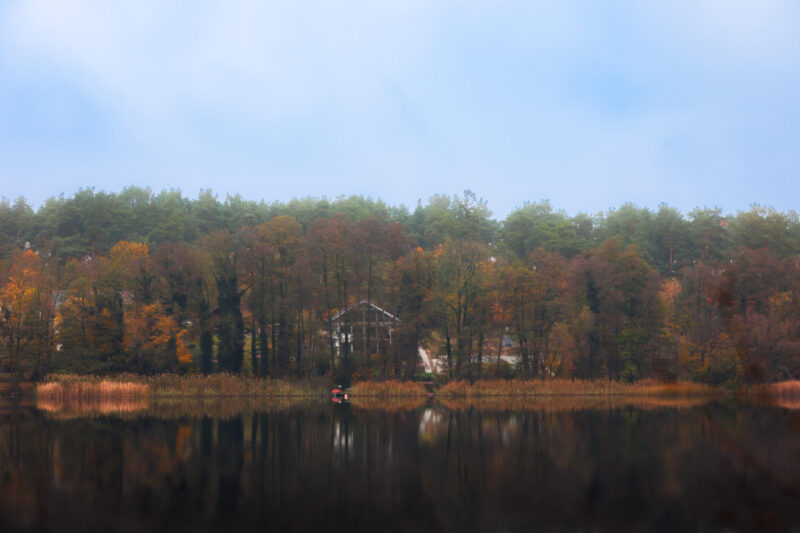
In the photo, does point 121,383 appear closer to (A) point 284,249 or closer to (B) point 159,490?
(A) point 284,249

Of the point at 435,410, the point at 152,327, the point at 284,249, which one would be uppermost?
the point at 284,249

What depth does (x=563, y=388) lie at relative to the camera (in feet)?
197

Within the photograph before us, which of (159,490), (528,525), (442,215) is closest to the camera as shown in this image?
(528,525)

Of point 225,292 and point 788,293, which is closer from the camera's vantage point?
point 788,293

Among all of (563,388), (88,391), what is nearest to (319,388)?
(88,391)

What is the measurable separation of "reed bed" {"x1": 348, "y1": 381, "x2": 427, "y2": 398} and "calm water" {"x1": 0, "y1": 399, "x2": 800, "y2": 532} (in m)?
23.1

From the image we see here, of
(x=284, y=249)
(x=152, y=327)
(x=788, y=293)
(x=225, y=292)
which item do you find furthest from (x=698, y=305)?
(x=152, y=327)

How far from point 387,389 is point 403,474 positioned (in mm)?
40650

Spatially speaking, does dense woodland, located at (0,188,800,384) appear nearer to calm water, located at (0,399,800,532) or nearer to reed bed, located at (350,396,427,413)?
reed bed, located at (350,396,427,413)

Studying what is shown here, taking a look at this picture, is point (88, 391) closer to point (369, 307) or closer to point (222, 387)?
point (222, 387)

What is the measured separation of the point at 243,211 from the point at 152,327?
64.9 m

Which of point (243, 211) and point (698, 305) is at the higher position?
point (243, 211)

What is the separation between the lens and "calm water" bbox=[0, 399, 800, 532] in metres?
15.1

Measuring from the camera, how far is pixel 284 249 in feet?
222
